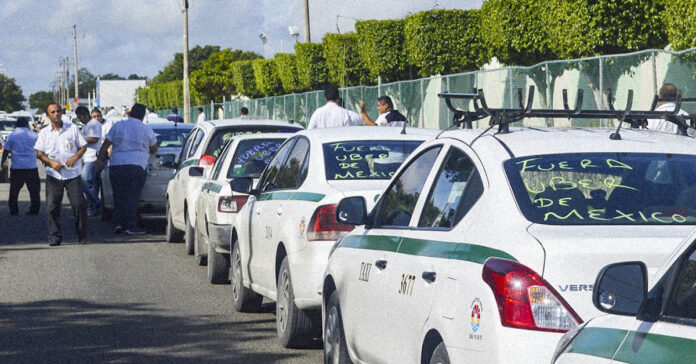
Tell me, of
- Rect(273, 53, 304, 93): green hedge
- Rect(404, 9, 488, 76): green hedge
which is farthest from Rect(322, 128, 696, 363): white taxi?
Rect(273, 53, 304, 93): green hedge

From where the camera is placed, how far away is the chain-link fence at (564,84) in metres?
14.6

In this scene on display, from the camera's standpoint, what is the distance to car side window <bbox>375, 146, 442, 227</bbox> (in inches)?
237

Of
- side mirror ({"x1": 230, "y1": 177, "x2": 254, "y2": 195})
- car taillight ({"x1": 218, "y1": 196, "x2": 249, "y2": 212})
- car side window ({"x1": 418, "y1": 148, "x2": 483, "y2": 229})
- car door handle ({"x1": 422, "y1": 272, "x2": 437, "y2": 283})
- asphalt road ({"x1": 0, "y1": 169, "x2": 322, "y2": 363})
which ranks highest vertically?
car side window ({"x1": 418, "y1": 148, "x2": 483, "y2": 229})

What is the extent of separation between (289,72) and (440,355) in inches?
1706

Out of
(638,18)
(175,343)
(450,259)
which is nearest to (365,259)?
(450,259)

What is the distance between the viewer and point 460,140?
220 inches

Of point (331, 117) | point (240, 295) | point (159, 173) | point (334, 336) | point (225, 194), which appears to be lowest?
point (240, 295)

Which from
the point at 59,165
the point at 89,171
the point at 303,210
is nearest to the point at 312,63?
the point at 89,171

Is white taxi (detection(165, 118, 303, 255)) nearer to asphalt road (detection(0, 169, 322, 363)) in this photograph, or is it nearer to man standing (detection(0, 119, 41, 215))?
asphalt road (detection(0, 169, 322, 363))

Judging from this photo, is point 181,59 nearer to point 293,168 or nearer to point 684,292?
point 293,168

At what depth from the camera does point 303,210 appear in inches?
327

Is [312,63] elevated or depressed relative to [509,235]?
elevated

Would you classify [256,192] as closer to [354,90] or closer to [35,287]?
[35,287]

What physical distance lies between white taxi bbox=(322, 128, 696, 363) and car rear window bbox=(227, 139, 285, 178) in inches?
226
